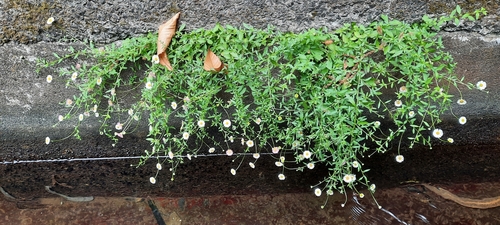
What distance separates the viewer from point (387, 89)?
2025mm

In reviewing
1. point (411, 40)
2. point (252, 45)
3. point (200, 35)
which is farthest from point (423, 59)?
point (200, 35)

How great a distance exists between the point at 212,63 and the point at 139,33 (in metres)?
0.39

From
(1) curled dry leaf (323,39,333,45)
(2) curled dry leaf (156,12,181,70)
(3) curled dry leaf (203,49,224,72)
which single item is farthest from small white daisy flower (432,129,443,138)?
(2) curled dry leaf (156,12,181,70)

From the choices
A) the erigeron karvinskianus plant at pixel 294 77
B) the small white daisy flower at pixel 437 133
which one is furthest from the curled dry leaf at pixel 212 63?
the small white daisy flower at pixel 437 133

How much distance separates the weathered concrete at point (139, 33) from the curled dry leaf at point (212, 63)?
0.15 m

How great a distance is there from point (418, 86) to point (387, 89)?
0.64 feet

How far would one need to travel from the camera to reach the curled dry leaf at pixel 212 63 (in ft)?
6.13

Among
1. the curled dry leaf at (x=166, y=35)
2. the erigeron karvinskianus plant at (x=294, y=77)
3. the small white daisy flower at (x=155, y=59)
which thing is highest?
the curled dry leaf at (x=166, y=35)

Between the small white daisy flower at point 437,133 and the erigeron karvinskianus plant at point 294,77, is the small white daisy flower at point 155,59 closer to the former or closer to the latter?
the erigeron karvinskianus plant at point 294,77

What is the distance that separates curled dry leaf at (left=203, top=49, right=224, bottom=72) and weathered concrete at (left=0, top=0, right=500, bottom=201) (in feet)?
0.51

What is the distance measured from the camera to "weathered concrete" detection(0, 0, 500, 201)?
6.17 feet

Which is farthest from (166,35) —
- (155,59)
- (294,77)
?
(294,77)

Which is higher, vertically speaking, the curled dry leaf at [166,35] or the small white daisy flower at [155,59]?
the curled dry leaf at [166,35]

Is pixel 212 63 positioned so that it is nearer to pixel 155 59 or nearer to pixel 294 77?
pixel 155 59
